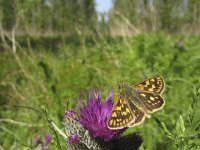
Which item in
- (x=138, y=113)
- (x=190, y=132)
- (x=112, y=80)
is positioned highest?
(x=112, y=80)

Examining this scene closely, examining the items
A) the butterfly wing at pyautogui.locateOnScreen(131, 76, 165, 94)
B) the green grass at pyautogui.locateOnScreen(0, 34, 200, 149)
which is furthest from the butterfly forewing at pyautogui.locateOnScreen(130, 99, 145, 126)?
the green grass at pyautogui.locateOnScreen(0, 34, 200, 149)

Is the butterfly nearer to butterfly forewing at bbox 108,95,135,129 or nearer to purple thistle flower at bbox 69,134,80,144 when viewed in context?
butterfly forewing at bbox 108,95,135,129

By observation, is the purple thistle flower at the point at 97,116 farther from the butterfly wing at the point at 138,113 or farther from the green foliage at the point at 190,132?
the green foliage at the point at 190,132

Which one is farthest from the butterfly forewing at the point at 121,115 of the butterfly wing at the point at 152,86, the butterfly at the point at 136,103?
the butterfly wing at the point at 152,86

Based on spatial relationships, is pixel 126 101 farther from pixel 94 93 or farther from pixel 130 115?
pixel 94 93

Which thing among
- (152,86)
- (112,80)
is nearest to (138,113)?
(152,86)

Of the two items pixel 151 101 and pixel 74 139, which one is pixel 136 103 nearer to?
pixel 151 101
